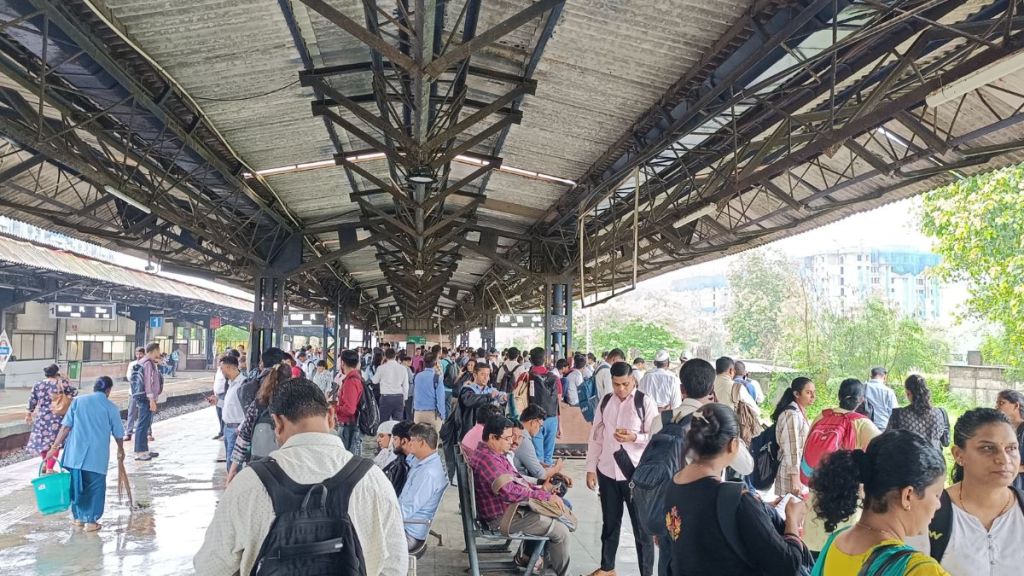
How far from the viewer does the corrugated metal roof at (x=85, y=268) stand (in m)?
15.8

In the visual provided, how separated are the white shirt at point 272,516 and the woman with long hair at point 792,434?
140 inches

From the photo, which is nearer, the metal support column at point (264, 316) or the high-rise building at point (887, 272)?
the metal support column at point (264, 316)

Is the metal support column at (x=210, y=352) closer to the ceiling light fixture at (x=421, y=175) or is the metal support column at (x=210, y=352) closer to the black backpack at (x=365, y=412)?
the black backpack at (x=365, y=412)

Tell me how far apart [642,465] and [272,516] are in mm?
2310

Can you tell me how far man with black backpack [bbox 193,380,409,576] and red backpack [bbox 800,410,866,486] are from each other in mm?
3119

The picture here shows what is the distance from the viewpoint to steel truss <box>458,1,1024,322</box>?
4935 mm

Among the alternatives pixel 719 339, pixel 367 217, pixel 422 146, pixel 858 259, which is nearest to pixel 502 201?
pixel 367 217

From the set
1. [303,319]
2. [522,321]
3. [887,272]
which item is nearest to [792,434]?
[303,319]

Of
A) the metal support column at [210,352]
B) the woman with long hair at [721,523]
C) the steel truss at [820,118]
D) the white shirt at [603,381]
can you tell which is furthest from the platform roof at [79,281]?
the woman with long hair at [721,523]

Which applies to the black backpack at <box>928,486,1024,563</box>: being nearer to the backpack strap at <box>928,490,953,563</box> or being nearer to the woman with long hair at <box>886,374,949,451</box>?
the backpack strap at <box>928,490,953,563</box>

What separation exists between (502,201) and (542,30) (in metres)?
6.25

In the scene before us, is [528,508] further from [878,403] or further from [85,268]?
[85,268]

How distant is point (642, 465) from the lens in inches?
162

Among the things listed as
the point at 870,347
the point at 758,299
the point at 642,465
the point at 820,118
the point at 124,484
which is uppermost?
the point at 758,299
